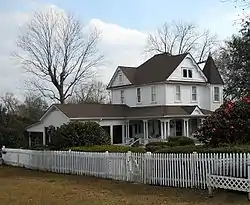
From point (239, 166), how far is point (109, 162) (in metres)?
6.25

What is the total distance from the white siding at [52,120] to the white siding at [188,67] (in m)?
10.9

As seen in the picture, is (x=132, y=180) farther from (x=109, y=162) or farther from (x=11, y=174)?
(x=11, y=174)

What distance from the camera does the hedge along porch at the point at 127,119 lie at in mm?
37812

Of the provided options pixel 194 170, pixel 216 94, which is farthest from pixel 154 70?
pixel 194 170

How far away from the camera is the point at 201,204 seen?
10.8 m

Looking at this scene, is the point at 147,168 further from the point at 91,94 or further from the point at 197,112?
the point at 91,94

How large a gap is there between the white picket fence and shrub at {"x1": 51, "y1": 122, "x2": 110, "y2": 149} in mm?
2832

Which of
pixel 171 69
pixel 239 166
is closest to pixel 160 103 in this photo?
pixel 171 69

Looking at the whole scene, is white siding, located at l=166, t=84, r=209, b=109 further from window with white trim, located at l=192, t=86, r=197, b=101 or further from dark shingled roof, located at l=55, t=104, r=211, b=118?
dark shingled roof, located at l=55, t=104, r=211, b=118

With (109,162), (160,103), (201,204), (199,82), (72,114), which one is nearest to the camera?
(201,204)

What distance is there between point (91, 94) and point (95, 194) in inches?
2519

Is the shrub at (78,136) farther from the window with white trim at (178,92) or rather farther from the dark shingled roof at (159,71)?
the window with white trim at (178,92)

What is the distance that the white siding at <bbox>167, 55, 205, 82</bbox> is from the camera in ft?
134

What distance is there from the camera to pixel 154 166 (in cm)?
1484
